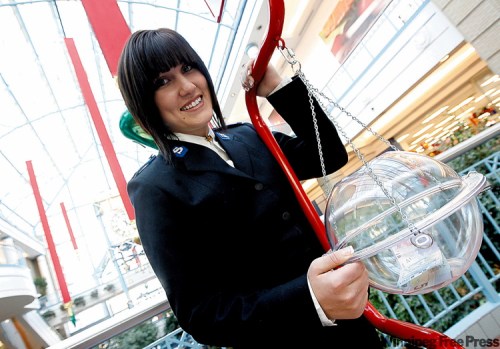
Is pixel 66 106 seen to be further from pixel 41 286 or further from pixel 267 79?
pixel 267 79

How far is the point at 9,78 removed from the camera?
30.8ft

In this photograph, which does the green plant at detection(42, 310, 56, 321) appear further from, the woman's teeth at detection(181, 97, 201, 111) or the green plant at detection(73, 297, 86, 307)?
the woman's teeth at detection(181, 97, 201, 111)

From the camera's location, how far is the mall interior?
2.25 metres

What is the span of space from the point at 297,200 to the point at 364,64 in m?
6.82

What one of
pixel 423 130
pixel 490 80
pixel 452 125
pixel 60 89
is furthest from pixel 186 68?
pixel 60 89

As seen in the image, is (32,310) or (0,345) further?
(32,310)

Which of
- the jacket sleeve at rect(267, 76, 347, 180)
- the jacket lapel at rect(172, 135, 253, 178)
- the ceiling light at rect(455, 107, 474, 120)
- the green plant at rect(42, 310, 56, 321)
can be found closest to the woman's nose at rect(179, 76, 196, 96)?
the jacket lapel at rect(172, 135, 253, 178)

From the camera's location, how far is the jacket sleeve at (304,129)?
3.05ft

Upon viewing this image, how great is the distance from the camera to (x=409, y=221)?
0.52 meters

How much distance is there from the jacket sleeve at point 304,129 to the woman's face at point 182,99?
0.71ft

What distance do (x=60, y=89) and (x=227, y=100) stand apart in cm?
673

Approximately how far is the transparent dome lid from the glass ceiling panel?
448 cm

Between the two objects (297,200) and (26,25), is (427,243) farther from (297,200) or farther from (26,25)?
(26,25)

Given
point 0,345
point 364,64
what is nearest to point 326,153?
point 364,64
